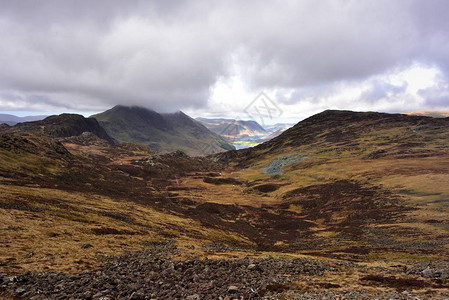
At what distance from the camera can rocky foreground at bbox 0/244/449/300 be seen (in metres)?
15.4

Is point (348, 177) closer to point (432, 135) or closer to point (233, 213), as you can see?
point (233, 213)

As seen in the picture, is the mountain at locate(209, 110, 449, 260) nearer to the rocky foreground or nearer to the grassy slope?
the grassy slope

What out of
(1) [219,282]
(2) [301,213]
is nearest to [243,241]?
(1) [219,282]

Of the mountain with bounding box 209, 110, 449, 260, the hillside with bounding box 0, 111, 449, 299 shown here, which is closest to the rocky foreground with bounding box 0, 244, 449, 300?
the hillside with bounding box 0, 111, 449, 299

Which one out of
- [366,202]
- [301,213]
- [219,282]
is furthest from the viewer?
[301,213]

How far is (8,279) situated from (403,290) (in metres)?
27.9

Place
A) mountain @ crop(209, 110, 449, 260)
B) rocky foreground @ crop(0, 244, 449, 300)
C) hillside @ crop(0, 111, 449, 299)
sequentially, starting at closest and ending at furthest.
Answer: rocky foreground @ crop(0, 244, 449, 300)
hillside @ crop(0, 111, 449, 299)
mountain @ crop(209, 110, 449, 260)

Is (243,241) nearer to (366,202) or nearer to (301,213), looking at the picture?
(301,213)

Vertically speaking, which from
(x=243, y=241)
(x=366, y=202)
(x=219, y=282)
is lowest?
(x=243, y=241)

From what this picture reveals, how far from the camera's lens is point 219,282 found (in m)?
19.2

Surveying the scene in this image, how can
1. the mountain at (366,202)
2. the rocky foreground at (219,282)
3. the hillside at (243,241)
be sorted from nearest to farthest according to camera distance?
the rocky foreground at (219,282) → the hillside at (243,241) → the mountain at (366,202)

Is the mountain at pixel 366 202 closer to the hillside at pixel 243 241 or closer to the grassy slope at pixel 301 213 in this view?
the grassy slope at pixel 301 213

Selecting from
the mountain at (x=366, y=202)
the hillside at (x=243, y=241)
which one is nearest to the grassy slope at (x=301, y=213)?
the mountain at (x=366, y=202)

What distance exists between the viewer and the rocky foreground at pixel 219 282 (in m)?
15.4
